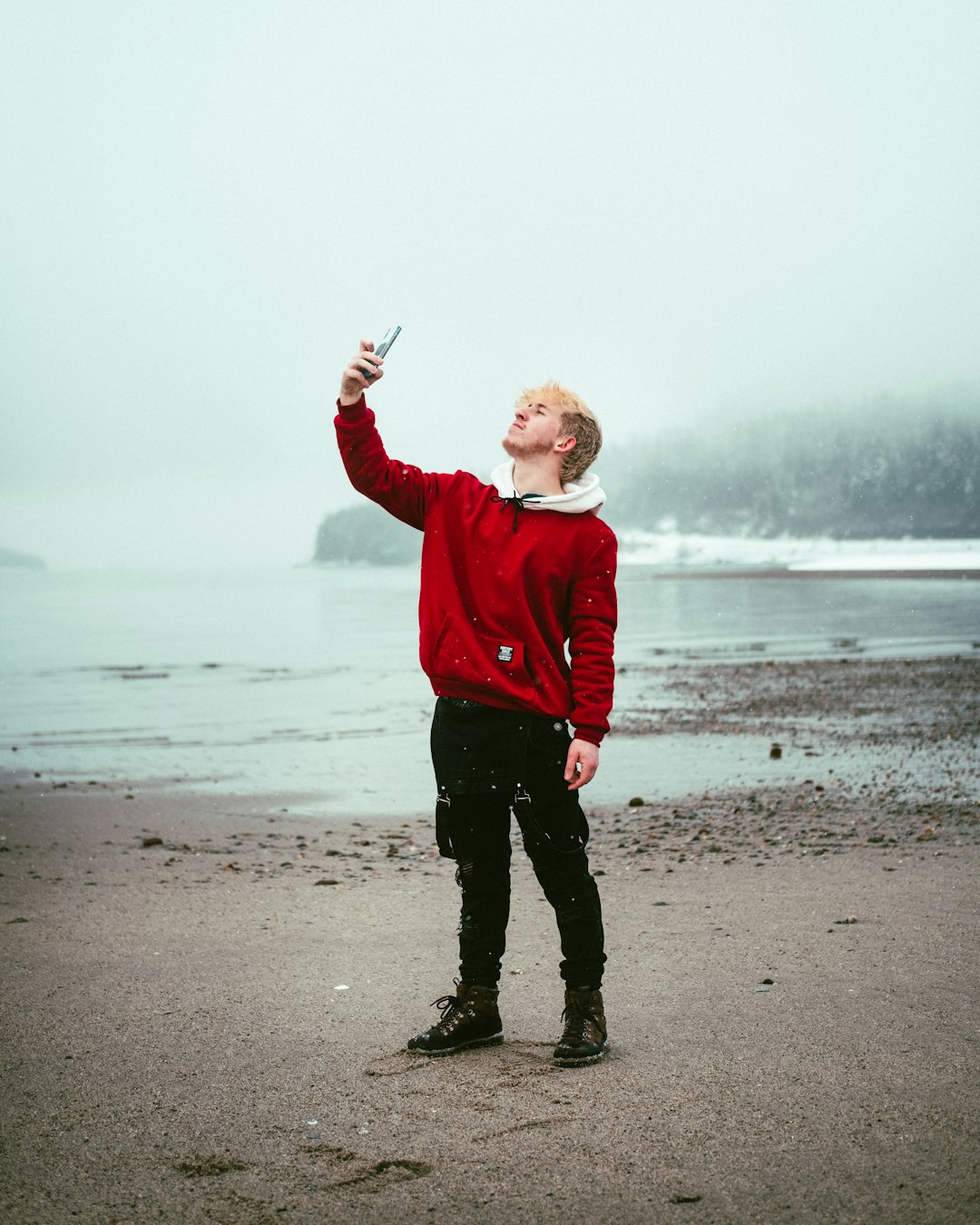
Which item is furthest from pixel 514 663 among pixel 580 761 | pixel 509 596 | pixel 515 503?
pixel 515 503

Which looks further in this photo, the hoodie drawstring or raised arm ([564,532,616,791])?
the hoodie drawstring

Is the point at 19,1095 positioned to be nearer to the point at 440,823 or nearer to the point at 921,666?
the point at 440,823

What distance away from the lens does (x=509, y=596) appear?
12.5 ft

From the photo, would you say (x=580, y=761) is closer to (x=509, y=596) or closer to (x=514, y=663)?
(x=514, y=663)

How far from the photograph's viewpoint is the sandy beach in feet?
9.36

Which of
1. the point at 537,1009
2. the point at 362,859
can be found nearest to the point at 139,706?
the point at 362,859

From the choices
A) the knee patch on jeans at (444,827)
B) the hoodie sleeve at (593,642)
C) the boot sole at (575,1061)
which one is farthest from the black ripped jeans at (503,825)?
the boot sole at (575,1061)

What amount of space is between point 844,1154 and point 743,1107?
36 cm

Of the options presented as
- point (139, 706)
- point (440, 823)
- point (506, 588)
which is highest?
point (506, 588)

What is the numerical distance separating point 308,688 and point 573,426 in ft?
68.2

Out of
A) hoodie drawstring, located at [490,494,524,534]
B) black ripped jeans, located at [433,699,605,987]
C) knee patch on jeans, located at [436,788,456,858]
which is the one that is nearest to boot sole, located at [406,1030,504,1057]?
black ripped jeans, located at [433,699,605,987]

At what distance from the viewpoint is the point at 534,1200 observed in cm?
277

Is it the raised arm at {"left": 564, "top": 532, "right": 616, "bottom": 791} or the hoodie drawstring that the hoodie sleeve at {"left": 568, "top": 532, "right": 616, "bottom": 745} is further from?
the hoodie drawstring

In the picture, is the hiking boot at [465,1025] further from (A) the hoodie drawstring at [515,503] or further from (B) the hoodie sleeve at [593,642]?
(A) the hoodie drawstring at [515,503]
